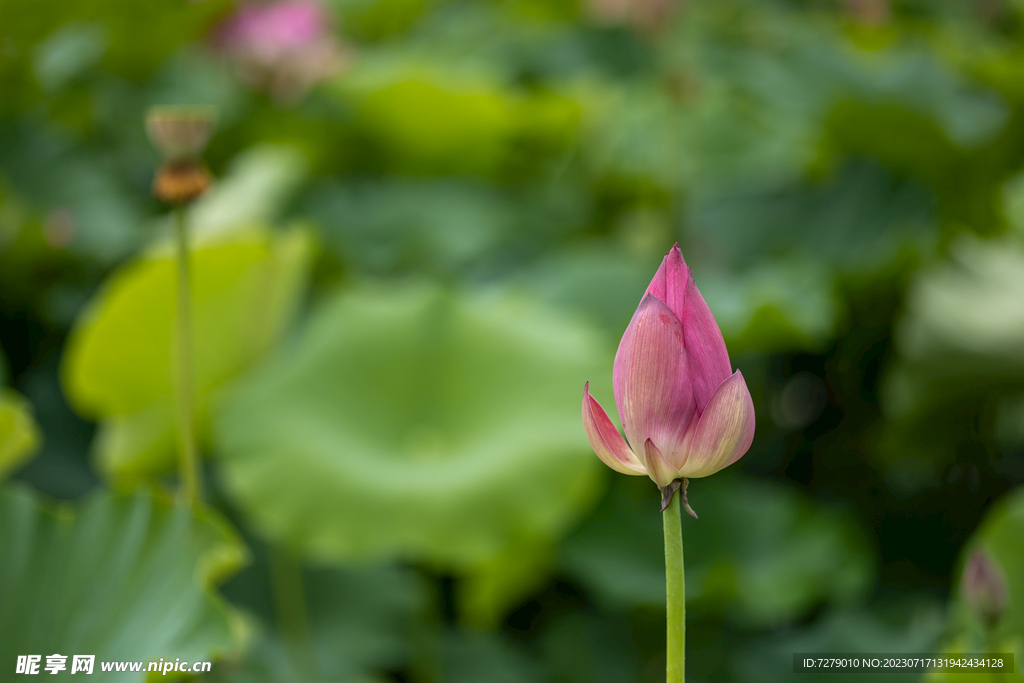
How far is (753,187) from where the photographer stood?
1.10m

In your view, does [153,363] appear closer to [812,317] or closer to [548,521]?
[548,521]

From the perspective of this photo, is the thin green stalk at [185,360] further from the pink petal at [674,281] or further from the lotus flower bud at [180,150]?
the pink petal at [674,281]

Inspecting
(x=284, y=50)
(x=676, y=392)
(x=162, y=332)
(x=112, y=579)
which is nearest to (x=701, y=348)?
(x=676, y=392)

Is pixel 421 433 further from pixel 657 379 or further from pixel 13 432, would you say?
pixel 657 379

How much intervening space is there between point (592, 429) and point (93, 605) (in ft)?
1.02

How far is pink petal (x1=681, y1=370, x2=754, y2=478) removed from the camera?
0.73 ft

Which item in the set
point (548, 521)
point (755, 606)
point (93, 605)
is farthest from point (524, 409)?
point (93, 605)

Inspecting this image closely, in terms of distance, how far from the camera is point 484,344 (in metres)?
0.78

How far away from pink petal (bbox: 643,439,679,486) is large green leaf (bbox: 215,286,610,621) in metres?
0.40

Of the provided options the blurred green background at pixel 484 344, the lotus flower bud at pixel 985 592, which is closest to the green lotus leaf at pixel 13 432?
the blurred green background at pixel 484 344

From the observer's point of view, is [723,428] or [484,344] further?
[484,344]

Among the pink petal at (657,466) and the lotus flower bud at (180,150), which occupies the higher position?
the lotus flower bud at (180,150)

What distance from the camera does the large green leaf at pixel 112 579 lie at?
1.26ft

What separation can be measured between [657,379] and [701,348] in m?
0.02
